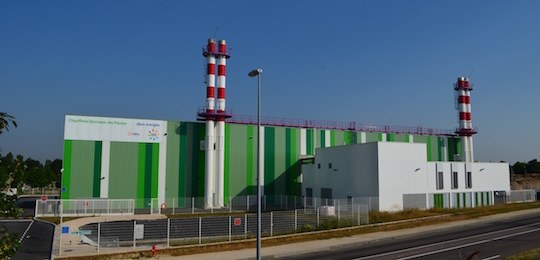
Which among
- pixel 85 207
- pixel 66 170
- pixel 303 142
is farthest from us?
pixel 303 142

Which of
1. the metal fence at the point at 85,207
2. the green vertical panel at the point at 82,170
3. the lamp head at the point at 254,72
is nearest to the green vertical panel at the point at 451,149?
the metal fence at the point at 85,207

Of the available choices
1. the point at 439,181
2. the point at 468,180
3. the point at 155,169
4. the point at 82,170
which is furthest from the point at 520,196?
the point at 82,170

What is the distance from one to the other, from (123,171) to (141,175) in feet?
6.14

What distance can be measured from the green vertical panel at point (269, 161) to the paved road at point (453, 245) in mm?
24068

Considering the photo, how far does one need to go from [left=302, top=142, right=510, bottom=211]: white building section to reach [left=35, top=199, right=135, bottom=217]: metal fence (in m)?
20.6

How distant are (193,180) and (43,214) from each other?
1493 centimetres

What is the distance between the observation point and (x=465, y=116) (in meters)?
58.1

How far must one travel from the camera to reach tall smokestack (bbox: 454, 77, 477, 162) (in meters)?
57.9

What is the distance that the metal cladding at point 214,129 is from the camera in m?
43.9

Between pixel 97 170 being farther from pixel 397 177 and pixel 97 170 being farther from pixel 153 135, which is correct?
pixel 397 177

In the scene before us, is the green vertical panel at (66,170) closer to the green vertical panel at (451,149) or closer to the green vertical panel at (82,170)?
the green vertical panel at (82,170)

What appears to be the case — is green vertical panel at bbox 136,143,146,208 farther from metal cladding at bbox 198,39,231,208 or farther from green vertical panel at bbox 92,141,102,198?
metal cladding at bbox 198,39,231,208

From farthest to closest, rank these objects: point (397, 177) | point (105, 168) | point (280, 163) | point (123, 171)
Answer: point (280, 163) < point (123, 171) < point (105, 168) < point (397, 177)

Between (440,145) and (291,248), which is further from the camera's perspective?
(440,145)
